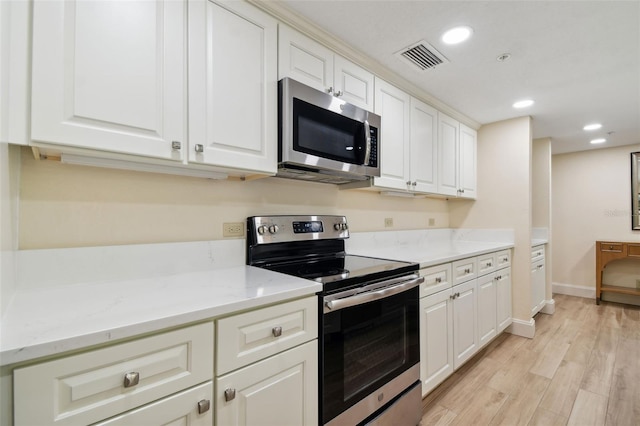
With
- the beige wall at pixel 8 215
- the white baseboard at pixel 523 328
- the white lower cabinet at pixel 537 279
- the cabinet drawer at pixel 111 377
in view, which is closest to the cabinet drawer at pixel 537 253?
the white lower cabinet at pixel 537 279

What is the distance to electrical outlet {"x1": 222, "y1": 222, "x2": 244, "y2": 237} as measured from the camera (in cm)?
156

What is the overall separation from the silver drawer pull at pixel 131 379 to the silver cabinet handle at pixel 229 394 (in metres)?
0.27

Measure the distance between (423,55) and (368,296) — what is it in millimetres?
Answer: 1590

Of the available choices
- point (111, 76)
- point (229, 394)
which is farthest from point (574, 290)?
point (111, 76)

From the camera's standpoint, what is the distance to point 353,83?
1.84m

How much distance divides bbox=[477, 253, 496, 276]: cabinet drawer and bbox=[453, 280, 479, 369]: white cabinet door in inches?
7.1

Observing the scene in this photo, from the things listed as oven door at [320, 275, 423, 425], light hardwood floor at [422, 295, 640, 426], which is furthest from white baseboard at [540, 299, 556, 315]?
oven door at [320, 275, 423, 425]

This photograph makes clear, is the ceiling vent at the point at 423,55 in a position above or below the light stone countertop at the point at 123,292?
above

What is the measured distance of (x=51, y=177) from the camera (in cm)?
112

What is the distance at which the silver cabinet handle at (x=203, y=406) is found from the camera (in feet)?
2.82

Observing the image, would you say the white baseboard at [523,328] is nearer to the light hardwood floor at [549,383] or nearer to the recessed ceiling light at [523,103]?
the light hardwood floor at [549,383]

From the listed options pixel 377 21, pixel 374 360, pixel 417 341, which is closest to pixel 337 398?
pixel 374 360

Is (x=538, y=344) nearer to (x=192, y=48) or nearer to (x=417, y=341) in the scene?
(x=417, y=341)

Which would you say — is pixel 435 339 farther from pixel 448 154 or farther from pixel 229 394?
pixel 448 154
